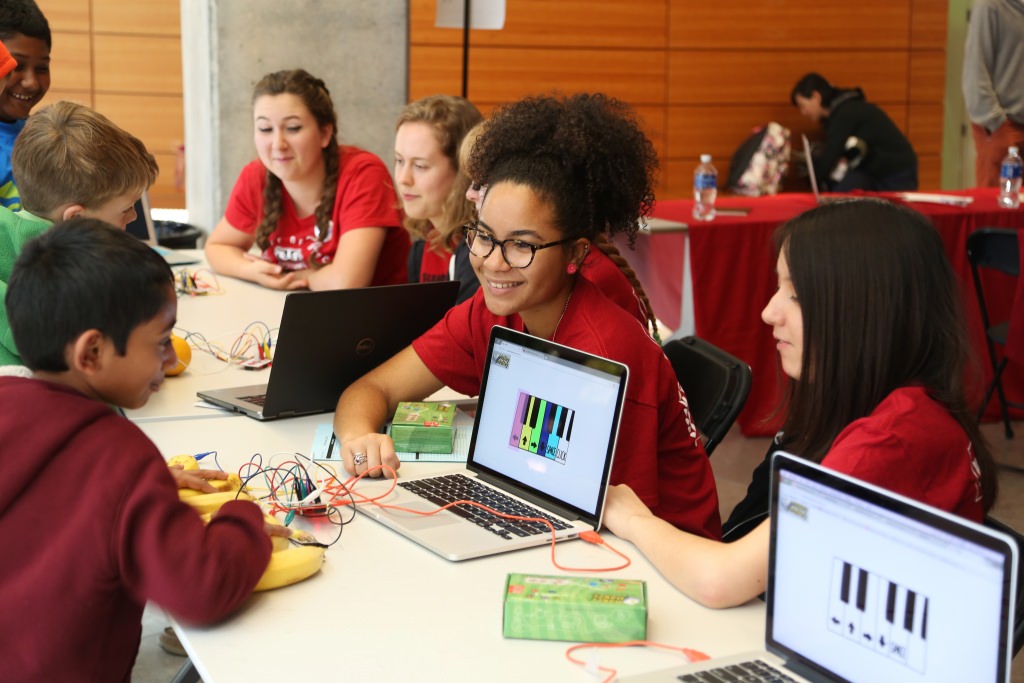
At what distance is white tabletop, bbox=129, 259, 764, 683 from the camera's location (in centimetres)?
120

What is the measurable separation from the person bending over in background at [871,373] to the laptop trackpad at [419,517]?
288 mm

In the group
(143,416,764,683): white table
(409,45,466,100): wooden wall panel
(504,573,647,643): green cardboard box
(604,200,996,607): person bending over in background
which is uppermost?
(409,45,466,100): wooden wall panel

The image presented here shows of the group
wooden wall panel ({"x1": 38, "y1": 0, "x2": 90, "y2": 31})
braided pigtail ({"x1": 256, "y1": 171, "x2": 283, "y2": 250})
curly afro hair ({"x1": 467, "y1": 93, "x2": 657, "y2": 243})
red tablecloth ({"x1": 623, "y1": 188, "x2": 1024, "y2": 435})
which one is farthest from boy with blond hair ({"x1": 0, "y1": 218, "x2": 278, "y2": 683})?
wooden wall panel ({"x1": 38, "y1": 0, "x2": 90, "y2": 31})

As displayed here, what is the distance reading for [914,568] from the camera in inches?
40.6

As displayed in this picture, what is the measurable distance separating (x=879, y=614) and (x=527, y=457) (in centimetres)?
70

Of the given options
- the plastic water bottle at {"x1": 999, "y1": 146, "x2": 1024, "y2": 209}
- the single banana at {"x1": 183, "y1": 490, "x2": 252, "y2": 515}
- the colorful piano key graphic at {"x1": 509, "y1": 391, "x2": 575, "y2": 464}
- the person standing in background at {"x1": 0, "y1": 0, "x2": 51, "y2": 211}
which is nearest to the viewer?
the single banana at {"x1": 183, "y1": 490, "x2": 252, "y2": 515}

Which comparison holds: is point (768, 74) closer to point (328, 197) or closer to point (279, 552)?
point (328, 197)

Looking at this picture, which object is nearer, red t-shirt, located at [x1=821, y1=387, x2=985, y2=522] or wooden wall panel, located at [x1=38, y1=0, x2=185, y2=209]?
red t-shirt, located at [x1=821, y1=387, x2=985, y2=522]

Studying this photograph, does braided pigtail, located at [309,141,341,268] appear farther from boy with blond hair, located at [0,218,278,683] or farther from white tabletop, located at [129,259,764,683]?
boy with blond hair, located at [0,218,278,683]

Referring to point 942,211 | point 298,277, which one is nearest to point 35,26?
point 298,277

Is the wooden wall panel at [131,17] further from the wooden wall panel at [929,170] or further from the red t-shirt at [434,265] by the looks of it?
the wooden wall panel at [929,170]

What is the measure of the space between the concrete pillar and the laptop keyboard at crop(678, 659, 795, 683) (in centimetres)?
447

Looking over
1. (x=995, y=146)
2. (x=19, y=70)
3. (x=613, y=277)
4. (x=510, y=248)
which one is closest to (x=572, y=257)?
(x=510, y=248)

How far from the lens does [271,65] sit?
5215 mm
